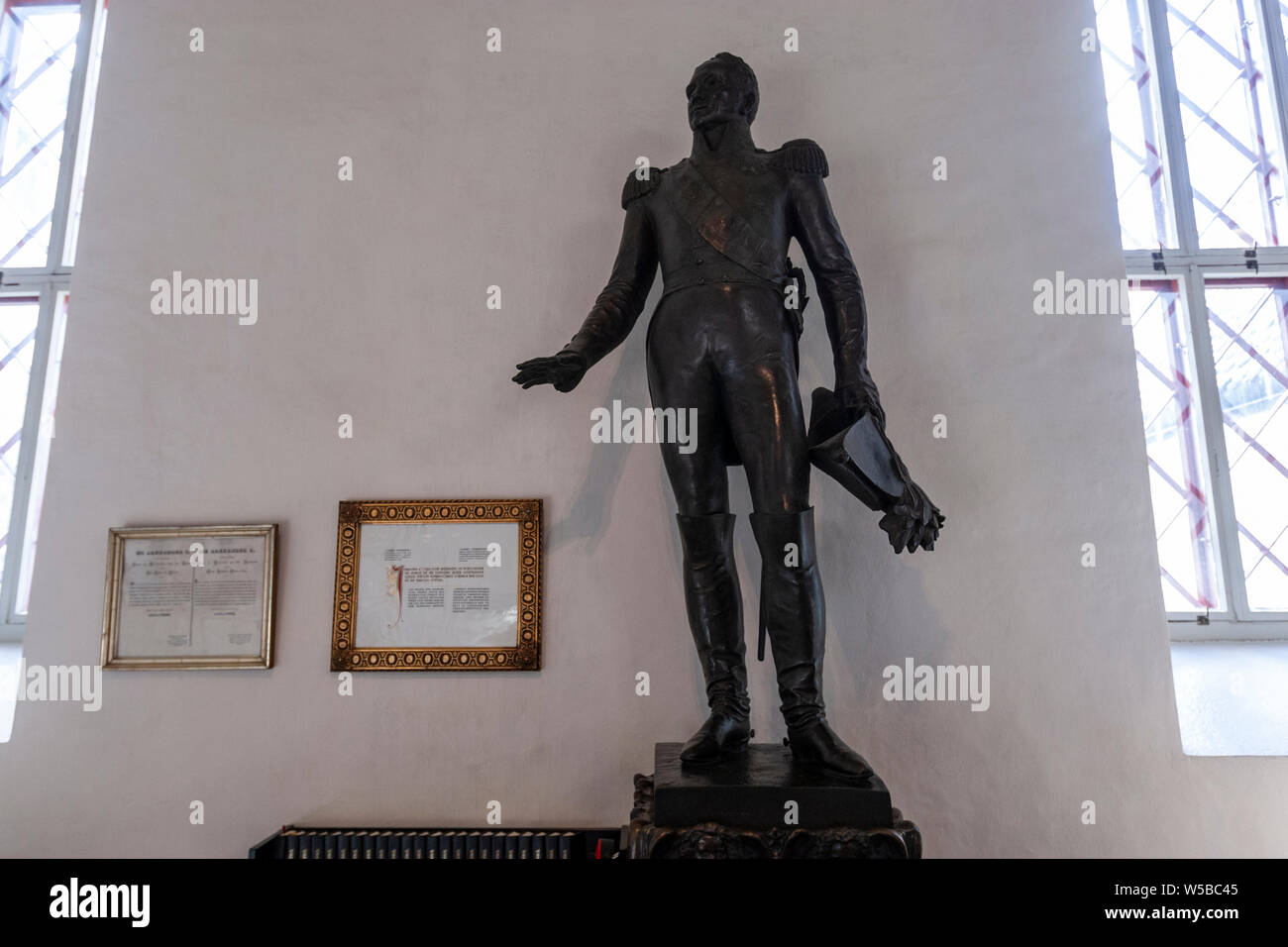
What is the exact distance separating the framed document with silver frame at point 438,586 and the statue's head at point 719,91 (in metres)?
1.24

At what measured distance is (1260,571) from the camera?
2945mm

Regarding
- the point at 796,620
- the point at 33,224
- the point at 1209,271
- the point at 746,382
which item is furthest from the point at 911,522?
the point at 33,224

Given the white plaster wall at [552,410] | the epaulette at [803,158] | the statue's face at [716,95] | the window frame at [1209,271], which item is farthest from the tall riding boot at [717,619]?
the window frame at [1209,271]

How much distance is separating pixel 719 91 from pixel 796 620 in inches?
52.7

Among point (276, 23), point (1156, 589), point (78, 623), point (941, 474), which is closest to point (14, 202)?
point (276, 23)

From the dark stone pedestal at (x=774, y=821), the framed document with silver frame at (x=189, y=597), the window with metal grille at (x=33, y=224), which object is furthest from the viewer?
the window with metal grille at (x=33, y=224)

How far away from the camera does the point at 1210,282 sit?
10.2 feet

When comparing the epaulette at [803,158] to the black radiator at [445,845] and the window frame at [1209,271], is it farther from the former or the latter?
the black radiator at [445,845]

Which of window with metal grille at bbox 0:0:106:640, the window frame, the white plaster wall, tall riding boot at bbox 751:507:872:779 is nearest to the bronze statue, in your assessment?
tall riding boot at bbox 751:507:872:779

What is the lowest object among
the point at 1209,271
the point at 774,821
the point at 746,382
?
the point at 774,821

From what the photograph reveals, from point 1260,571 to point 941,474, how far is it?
134 cm

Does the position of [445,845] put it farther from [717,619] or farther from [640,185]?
[640,185]

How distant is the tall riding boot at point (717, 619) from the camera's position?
191 centimetres
